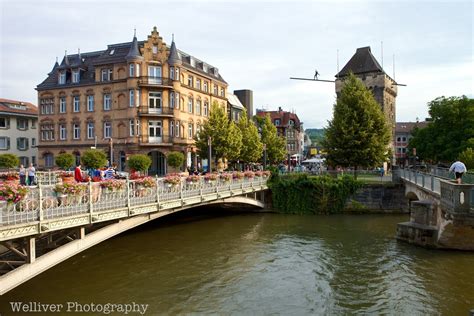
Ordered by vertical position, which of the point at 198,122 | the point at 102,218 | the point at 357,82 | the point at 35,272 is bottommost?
the point at 35,272

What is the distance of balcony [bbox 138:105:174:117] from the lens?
128ft

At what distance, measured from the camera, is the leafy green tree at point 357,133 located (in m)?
35.2

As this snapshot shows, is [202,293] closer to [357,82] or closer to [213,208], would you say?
[213,208]

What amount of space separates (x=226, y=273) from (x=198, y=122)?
32159mm

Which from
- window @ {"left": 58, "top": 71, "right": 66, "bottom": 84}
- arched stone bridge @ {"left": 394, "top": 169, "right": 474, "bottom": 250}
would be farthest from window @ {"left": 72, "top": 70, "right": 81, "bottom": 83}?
arched stone bridge @ {"left": 394, "top": 169, "right": 474, "bottom": 250}

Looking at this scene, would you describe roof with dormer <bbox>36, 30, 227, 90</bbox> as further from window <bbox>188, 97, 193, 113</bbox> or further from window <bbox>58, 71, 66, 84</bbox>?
window <bbox>188, 97, 193, 113</bbox>

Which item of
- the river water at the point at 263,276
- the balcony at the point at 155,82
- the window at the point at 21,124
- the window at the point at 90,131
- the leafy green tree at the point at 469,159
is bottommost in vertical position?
the river water at the point at 263,276

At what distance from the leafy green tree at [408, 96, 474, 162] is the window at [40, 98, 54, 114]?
4599cm

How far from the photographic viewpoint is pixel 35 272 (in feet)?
35.8

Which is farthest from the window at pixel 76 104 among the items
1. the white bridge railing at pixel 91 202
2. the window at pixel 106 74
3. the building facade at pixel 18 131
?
the white bridge railing at pixel 91 202

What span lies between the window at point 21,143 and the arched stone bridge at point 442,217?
46618 mm

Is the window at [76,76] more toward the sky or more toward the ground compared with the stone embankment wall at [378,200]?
more toward the sky

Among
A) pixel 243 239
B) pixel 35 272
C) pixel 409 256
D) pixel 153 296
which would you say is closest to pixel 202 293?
pixel 153 296

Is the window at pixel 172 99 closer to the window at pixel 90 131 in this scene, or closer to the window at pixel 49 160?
the window at pixel 90 131
